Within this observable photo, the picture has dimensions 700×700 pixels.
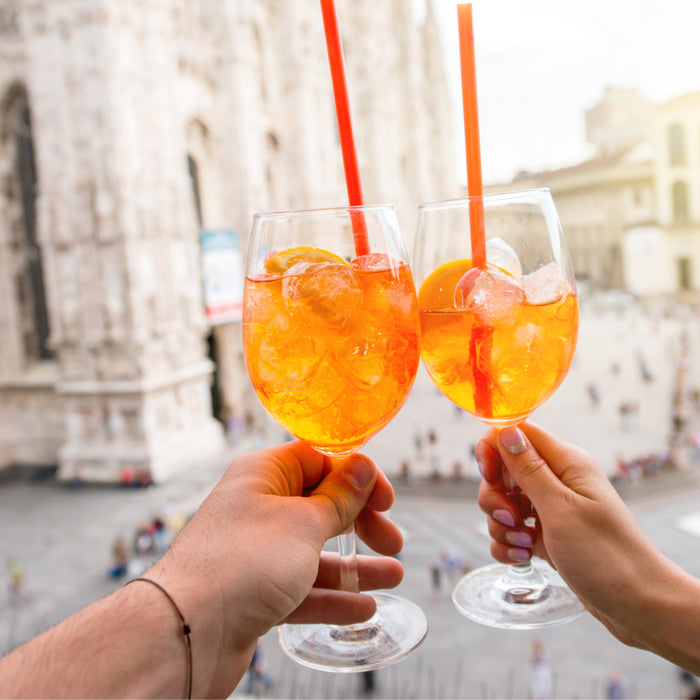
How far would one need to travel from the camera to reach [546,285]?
1.32m

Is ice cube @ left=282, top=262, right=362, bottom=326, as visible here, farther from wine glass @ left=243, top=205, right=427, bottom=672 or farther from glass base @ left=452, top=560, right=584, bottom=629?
glass base @ left=452, top=560, right=584, bottom=629

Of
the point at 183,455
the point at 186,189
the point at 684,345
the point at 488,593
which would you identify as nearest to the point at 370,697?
the point at 488,593

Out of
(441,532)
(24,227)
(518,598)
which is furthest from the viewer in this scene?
(24,227)

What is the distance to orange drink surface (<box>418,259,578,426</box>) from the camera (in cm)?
128

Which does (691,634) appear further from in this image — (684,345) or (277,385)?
(684,345)

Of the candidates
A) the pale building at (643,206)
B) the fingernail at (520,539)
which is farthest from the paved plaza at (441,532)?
the pale building at (643,206)

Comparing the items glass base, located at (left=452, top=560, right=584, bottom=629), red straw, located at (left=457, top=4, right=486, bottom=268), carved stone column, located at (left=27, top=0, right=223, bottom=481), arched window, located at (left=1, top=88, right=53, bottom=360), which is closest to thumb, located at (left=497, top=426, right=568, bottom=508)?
glass base, located at (left=452, top=560, right=584, bottom=629)

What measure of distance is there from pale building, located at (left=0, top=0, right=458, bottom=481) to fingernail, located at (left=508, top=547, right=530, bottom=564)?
10.6 metres

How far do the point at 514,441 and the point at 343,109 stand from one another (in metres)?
0.67

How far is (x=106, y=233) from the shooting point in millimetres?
11609

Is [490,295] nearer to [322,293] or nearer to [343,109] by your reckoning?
[322,293]

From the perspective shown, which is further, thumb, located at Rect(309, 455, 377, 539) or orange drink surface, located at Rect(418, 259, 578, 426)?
orange drink surface, located at Rect(418, 259, 578, 426)

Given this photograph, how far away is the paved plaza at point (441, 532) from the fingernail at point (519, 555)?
3.96m

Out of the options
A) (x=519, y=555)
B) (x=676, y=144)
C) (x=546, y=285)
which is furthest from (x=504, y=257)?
(x=676, y=144)
